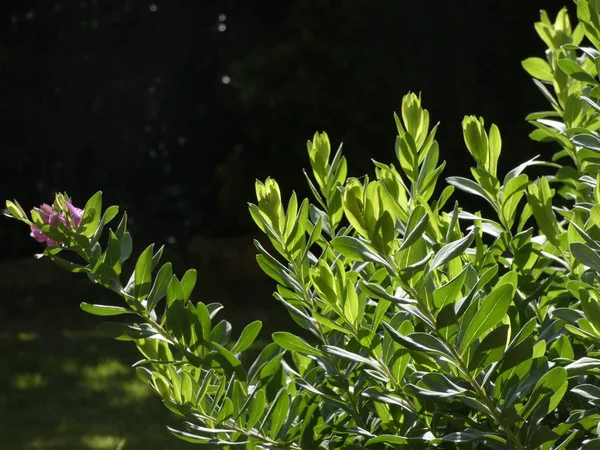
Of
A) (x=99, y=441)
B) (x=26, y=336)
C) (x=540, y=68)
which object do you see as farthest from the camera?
(x=26, y=336)

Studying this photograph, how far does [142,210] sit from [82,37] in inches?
58.5

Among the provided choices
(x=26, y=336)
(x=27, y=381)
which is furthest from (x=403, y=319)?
(x=26, y=336)

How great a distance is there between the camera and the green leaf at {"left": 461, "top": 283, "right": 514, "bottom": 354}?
0.87 m

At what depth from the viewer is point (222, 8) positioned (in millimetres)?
7367

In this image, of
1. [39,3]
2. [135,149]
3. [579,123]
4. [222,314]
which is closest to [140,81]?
[135,149]

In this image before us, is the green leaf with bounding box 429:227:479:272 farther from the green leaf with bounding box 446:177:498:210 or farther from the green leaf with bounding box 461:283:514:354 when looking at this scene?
the green leaf with bounding box 446:177:498:210

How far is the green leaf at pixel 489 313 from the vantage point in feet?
2.86

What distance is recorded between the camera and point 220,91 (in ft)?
24.2

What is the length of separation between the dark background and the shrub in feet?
18.2

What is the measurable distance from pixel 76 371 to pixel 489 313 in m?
4.99

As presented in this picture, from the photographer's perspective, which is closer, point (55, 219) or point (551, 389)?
point (551, 389)

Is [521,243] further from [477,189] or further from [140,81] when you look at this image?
[140,81]

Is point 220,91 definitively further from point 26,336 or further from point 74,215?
point 74,215

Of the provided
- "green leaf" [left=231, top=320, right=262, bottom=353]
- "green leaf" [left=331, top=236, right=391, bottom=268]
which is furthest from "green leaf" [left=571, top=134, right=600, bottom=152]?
"green leaf" [left=231, top=320, right=262, bottom=353]
